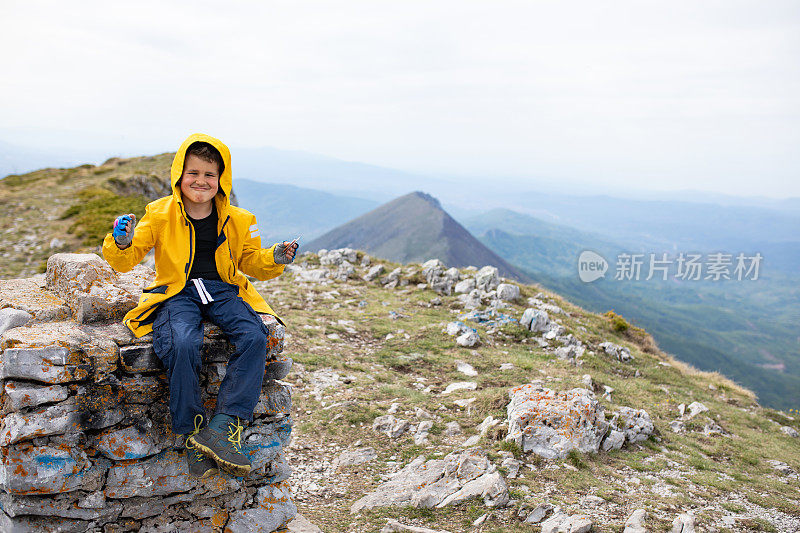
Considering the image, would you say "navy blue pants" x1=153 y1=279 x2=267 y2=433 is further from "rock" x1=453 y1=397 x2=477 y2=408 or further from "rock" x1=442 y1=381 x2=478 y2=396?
"rock" x1=442 y1=381 x2=478 y2=396

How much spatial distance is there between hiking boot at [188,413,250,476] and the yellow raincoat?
1.25 m

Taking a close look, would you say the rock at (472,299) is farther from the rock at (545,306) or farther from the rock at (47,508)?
the rock at (47,508)

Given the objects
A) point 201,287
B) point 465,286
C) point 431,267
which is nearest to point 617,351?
point 465,286

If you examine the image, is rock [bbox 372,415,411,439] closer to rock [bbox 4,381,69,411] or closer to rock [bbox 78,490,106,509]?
rock [bbox 78,490,106,509]

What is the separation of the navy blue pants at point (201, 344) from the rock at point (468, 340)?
27.3 feet

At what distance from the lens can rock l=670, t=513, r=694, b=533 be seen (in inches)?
220

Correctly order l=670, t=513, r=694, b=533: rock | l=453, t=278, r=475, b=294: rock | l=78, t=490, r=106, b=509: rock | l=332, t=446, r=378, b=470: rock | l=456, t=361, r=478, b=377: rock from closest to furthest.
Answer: l=78, t=490, r=106, b=509: rock < l=670, t=513, r=694, b=533: rock < l=332, t=446, r=378, b=470: rock < l=456, t=361, r=478, b=377: rock < l=453, t=278, r=475, b=294: rock

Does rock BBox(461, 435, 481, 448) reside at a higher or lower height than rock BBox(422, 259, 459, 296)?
lower

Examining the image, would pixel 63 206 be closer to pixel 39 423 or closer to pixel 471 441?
pixel 39 423

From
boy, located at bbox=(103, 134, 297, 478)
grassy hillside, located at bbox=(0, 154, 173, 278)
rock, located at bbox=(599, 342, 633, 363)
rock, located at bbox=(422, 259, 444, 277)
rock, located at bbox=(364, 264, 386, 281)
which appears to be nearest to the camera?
boy, located at bbox=(103, 134, 297, 478)

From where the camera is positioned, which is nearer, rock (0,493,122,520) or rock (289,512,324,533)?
rock (0,493,122,520)

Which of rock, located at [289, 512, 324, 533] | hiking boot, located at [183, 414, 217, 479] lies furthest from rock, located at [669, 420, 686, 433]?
hiking boot, located at [183, 414, 217, 479]

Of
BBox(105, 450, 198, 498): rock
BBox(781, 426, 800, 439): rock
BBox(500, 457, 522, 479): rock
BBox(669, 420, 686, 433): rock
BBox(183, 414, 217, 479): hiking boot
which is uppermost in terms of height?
BBox(183, 414, 217, 479): hiking boot

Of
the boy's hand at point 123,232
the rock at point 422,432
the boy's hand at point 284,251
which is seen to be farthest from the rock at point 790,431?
the boy's hand at point 123,232
